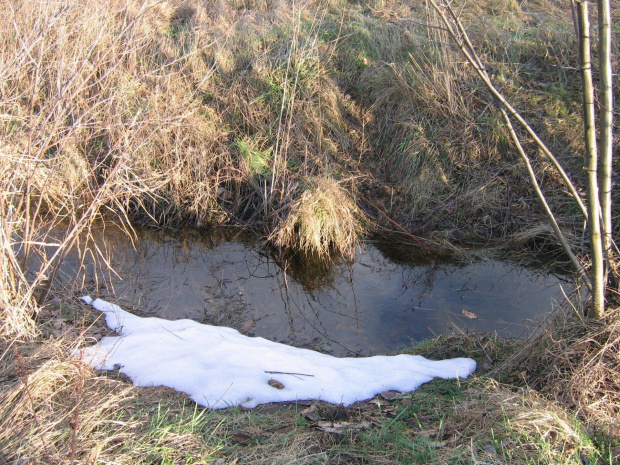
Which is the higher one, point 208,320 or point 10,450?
point 10,450

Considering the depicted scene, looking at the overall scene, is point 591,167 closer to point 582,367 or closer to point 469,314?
point 582,367

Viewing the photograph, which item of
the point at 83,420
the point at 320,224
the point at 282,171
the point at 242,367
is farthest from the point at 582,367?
the point at 282,171

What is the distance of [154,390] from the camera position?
3266 mm

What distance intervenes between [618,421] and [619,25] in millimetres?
7143

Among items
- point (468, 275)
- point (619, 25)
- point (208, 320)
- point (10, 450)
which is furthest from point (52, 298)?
point (619, 25)

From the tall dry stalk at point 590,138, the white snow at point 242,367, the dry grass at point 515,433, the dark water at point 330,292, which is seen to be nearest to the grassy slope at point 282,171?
the dry grass at point 515,433

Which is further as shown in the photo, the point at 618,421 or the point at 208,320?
the point at 208,320

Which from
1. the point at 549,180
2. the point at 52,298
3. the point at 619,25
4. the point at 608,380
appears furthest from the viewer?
the point at 619,25

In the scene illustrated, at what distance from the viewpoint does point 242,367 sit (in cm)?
364

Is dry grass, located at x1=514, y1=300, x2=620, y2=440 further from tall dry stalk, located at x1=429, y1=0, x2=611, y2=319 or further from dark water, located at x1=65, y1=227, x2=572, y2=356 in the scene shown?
dark water, located at x1=65, y1=227, x2=572, y2=356

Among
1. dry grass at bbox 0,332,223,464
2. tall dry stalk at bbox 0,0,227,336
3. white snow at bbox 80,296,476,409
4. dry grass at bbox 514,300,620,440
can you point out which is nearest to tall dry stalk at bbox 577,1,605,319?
dry grass at bbox 514,300,620,440

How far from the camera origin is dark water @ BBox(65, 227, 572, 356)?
4.87m

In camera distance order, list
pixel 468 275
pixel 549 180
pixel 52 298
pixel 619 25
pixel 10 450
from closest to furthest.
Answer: pixel 10 450
pixel 52 298
pixel 468 275
pixel 549 180
pixel 619 25

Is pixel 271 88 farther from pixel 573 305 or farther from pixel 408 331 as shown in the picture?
pixel 573 305
